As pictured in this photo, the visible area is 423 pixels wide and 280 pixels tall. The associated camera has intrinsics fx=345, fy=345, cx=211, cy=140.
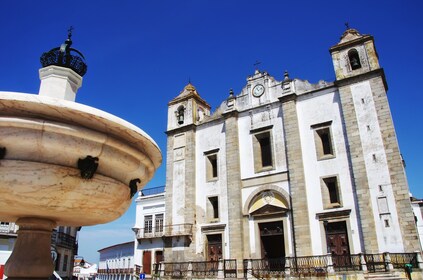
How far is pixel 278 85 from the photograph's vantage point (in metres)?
20.7

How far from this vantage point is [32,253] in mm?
4391

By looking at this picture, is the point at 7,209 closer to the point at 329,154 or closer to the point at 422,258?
the point at 422,258

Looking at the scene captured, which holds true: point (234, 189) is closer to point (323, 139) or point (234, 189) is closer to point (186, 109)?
point (323, 139)

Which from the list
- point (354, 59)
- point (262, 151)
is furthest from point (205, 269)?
point (354, 59)

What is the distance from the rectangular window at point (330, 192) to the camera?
55.6ft

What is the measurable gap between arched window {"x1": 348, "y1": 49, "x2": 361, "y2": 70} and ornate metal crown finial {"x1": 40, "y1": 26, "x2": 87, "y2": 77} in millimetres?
16180

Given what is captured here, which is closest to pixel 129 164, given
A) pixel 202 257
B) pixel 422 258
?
pixel 422 258

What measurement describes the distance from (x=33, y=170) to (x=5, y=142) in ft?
1.31

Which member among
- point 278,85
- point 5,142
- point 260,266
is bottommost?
point 260,266

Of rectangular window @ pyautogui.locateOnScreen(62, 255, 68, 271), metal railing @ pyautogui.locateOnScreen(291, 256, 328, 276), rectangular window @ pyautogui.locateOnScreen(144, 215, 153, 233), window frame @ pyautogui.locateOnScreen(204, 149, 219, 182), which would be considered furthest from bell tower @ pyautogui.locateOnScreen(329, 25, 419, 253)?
rectangular window @ pyautogui.locateOnScreen(62, 255, 68, 271)

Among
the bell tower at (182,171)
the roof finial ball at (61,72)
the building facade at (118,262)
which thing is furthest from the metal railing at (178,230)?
the roof finial ball at (61,72)

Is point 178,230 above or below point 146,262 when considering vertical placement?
above

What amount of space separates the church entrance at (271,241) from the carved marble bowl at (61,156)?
14.9 meters

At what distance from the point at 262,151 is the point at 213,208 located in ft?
14.9
